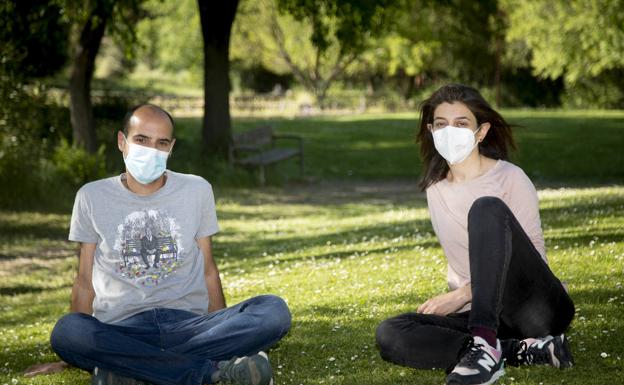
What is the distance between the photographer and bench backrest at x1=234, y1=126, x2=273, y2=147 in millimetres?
22125

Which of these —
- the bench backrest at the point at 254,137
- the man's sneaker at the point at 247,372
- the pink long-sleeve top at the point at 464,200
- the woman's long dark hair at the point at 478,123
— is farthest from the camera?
the bench backrest at the point at 254,137

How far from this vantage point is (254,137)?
2295 cm

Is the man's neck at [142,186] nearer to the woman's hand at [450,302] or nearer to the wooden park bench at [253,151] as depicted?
the woman's hand at [450,302]

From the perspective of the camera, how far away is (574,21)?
44344 mm

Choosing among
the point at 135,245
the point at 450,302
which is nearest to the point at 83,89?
the point at 135,245

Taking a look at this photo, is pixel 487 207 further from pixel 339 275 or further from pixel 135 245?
pixel 339 275

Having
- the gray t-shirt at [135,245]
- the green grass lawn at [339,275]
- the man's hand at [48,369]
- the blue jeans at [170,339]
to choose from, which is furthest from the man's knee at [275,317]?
the man's hand at [48,369]

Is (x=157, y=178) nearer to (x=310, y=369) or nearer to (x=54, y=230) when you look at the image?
(x=310, y=369)

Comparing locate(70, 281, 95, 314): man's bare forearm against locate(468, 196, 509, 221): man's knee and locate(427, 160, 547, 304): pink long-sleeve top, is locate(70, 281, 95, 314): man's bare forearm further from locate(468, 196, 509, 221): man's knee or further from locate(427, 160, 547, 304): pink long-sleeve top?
locate(468, 196, 509, 221): man's knee

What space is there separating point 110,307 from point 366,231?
28.0 feet

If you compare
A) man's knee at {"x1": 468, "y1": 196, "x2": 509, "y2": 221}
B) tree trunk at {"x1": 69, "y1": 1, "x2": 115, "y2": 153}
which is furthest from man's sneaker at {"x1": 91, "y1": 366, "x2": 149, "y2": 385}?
tree trunk at {"x1": 69, "y1": 1, "x2": 115, "y2": 153}

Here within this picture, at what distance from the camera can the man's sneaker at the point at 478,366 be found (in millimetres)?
5078

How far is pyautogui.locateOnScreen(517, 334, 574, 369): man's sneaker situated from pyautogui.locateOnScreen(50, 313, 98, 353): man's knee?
245 centimetres

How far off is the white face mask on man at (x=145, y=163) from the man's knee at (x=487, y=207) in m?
1.83
